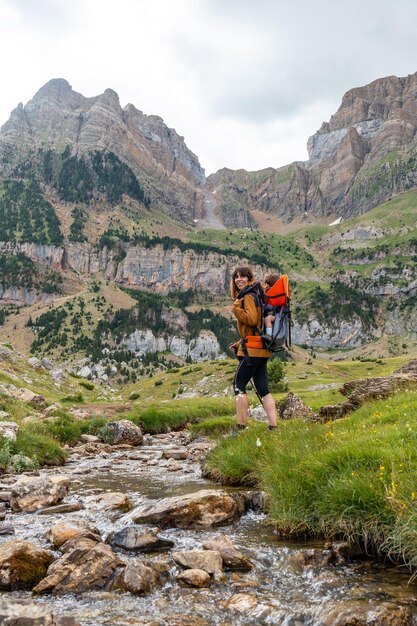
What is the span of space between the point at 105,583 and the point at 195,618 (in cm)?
164

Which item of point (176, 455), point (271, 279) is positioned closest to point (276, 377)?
point (176, 455)

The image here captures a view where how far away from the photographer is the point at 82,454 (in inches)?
848

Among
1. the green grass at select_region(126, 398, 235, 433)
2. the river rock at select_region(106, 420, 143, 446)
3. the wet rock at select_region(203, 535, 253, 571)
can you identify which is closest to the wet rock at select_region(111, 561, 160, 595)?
the wet rock at select_region(203, 535, 253, 571)

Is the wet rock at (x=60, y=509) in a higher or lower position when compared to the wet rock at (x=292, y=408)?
higher

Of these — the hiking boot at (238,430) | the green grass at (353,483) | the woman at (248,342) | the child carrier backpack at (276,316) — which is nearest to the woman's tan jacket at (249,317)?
the woman at (248,342)

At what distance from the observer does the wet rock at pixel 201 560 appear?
6.77 meters

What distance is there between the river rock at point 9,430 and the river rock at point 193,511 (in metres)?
10.4

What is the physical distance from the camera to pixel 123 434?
26812 millimetres

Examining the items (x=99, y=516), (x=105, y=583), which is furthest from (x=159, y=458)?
(x=105, y=583)

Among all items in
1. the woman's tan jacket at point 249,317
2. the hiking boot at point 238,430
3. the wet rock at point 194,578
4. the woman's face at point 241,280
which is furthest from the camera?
the hiking boot at point 238,430

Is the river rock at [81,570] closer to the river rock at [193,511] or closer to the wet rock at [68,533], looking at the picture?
the wet rock at [68,533]

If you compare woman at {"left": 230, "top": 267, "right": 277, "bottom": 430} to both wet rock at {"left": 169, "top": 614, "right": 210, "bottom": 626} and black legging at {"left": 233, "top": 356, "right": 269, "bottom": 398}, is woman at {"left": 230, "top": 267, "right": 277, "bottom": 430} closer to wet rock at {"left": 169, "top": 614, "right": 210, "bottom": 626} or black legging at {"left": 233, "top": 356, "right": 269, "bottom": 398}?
black legging at {"left": 233, "top": 356, "right": 269, "bottom": 398}

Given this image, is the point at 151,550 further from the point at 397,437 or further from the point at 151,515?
the point at 397,437

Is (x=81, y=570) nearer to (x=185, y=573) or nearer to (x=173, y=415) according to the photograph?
(x=185, y=573)
